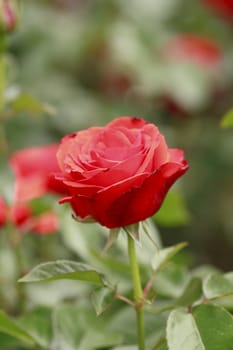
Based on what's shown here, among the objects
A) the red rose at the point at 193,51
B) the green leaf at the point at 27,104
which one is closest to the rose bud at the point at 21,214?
the green leaf at the point at 27,104

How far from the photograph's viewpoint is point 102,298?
2.57ft

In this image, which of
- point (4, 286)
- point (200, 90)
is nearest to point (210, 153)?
point (200, 90)

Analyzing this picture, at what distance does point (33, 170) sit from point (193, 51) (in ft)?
3.18

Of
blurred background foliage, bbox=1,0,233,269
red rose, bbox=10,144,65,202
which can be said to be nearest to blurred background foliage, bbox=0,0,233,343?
blurred background foliage, bbox=1,0,233,269

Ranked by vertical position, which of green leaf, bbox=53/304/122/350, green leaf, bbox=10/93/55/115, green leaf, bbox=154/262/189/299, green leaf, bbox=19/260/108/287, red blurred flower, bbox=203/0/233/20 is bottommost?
green leaf, bbox=53/304/122/350

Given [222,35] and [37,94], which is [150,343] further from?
[222,35]

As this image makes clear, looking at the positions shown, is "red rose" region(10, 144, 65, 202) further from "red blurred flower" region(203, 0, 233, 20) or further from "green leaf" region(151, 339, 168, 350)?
"red blurred flower" region(203, 0, 233, 20)

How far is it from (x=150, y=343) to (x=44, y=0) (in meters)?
1.70

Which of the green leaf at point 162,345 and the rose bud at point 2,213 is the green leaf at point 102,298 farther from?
the rose bud at point 2,213

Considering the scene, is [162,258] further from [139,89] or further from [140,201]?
[139,89]

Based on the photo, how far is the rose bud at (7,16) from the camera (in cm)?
105

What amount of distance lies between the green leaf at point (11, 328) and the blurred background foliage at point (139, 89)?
1.10 meters

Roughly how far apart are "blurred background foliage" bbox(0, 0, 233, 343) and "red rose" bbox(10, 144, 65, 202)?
653 millimetres

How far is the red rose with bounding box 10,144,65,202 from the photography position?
3.77 ft
